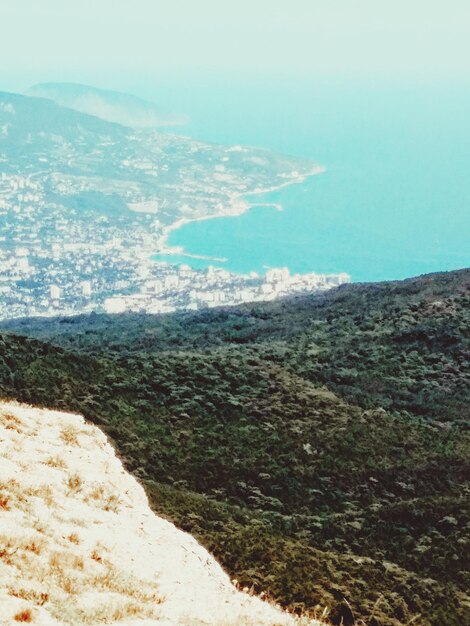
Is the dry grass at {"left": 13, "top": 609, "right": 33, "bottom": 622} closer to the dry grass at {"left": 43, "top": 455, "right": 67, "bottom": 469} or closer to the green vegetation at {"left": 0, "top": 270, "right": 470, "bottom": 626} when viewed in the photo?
the dry grass at {"left": 43, "top": 455, "right": 67, "bottom": 469}

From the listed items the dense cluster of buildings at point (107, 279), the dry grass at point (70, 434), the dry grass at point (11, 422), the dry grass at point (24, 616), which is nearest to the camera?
the dry grass at point (24, 616)

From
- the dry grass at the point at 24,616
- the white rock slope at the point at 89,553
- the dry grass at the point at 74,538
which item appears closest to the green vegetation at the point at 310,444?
the white rock slope at the point at 89,553

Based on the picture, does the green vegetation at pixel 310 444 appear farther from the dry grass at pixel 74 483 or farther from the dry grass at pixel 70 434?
the dry grass at pixel 74 483

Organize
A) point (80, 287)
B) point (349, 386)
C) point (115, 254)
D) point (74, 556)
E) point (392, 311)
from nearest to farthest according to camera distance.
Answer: point (74, 556)
point (349, 386)
point (392, 311)
point (80, 287)
point (115, 254)

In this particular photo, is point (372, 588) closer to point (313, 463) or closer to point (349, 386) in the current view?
point (313, 463)

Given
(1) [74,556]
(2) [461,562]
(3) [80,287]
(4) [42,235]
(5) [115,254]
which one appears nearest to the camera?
(1) [74,556]

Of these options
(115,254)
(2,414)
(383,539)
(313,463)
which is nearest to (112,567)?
(2,414)
